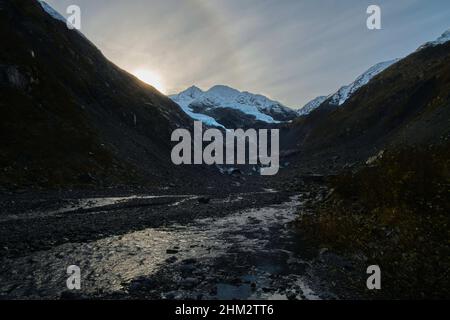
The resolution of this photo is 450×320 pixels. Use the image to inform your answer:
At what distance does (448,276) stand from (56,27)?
303 feet

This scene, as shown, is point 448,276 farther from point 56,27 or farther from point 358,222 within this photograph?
point 56,27

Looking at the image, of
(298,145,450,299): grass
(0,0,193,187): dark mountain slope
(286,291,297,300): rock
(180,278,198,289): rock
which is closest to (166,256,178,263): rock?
(180,278,198,289): rock

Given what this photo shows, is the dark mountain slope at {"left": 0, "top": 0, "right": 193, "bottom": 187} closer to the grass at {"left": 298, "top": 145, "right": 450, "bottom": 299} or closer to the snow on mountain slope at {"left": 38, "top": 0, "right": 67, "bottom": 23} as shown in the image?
the snow on mountain slope at {"left": 38, "top": 0, "right": 67, "bottom": 23}

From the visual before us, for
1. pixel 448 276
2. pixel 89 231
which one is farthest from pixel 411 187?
pixel 89 231

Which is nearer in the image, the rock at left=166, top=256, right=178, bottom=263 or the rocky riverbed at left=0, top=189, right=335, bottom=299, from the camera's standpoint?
the rocky riverbed at left=0, top=189, right=335, bottom=299

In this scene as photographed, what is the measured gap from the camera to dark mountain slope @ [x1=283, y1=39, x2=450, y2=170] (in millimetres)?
72875

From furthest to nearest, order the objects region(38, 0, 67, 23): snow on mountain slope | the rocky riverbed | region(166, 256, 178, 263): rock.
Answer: region(38, 0, 67, 23): snow on mountain slope, region(166, 256, 178, 263): rock, the rocky riverbed

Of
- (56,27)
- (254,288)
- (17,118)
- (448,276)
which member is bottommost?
(254,288)

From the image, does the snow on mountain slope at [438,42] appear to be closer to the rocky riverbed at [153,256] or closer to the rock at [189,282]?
the rocky riverbed at [153,256]

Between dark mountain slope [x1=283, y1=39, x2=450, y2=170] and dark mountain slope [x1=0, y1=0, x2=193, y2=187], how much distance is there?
40.2 meters

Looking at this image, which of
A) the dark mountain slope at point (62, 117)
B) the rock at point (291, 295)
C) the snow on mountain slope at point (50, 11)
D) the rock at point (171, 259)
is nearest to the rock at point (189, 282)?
the rock at point (171, 259)

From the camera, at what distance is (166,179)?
208 ft

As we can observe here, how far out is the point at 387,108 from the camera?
314ft

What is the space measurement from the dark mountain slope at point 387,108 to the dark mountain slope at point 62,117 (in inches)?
1582
